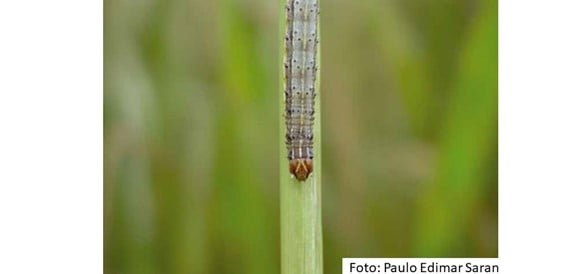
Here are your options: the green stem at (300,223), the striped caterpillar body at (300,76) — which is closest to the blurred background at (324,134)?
the striped caterpillar body at (300,76)

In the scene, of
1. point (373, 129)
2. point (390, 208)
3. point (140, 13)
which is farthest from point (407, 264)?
point (140, 13)

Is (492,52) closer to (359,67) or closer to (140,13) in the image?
(359,67)

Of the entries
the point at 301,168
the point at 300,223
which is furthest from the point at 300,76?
the point at 300,223

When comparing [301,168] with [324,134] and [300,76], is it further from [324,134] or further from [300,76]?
[324,134]

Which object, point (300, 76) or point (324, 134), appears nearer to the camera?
point (300, 76)

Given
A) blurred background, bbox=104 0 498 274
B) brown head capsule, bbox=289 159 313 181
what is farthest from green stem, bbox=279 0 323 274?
blurred background, bbox=104 0 498 274

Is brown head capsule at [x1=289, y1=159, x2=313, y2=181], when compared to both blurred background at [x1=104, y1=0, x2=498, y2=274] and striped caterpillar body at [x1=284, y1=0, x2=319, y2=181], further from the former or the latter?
blurred background at [x1=104, y1=0, x2=498, y2=274]
